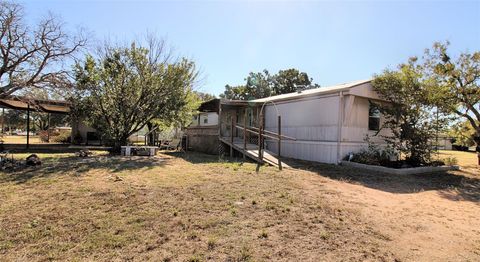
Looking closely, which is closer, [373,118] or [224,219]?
[224,219]

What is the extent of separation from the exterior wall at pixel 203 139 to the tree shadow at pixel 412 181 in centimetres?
591

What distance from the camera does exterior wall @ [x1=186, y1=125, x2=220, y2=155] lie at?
1598 centimetres

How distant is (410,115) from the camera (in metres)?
11.5

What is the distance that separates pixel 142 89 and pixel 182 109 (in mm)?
2041

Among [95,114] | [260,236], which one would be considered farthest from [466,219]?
[95,114]

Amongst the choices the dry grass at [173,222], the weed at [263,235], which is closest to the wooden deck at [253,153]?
the dry grass at [173,222]

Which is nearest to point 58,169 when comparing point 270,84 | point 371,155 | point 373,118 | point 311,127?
point 311,127

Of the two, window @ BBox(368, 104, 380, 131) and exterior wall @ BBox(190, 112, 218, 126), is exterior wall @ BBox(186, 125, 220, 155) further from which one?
window @ BBox(368, 104, 380, 131)

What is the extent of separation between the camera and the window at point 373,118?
1288cm

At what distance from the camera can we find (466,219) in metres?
5.59

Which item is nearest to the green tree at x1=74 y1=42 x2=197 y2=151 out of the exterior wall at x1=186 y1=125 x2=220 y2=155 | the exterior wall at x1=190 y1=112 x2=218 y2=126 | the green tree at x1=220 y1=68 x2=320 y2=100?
the exterior wall at x1=186 y1=125 x2=220 y2=155

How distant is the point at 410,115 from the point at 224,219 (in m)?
9.83

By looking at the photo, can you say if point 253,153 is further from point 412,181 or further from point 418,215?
point 418,215

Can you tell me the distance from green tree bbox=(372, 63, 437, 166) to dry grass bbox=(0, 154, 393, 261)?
699cm
